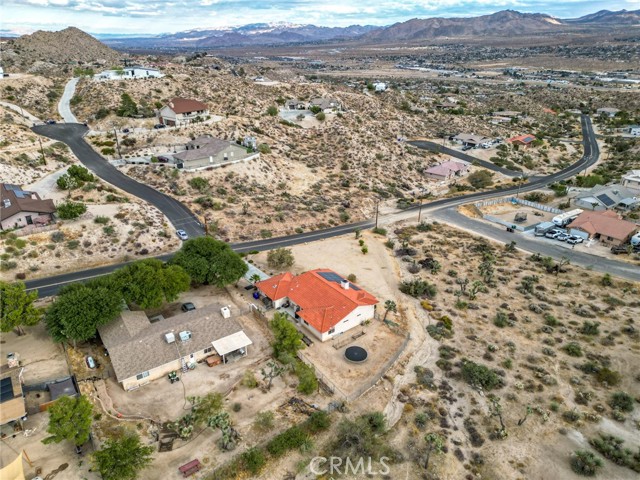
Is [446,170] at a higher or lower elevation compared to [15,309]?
lower

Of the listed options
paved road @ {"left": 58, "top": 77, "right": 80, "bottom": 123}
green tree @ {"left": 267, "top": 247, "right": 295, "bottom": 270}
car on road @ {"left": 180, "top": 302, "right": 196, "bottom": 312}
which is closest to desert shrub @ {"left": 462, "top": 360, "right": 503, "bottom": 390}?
green tree @ {"left": 267, "top": 247, "right": 295, "bottom": 270}

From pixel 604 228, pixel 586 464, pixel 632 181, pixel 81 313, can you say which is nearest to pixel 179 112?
pixel 81 313

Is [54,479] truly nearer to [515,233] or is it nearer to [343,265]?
[343,265]

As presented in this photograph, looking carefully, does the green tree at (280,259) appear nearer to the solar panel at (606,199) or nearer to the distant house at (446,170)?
the distant house at (446,170)

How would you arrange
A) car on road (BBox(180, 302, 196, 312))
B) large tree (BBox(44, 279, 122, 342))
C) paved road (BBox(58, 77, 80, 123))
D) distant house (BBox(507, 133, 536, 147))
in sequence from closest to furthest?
large tree (BBox(44, 279, 122, 342))
car on road (BBox(180, 302, 196, 312))
paved road (BBox(58, 77, 80, 123))
distant house (BBox(507, 133, 536, 147))

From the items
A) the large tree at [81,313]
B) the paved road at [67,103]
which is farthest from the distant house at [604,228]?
the paved road at [67,103]

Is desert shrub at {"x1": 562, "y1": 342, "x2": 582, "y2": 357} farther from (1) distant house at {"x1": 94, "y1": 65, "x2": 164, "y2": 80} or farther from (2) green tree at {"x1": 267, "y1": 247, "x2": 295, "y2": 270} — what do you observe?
(1) distant house at {"x1": 94, "y1": 65, "x2": 164, "y2": 80}

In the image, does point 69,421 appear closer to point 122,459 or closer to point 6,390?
point 122,459
